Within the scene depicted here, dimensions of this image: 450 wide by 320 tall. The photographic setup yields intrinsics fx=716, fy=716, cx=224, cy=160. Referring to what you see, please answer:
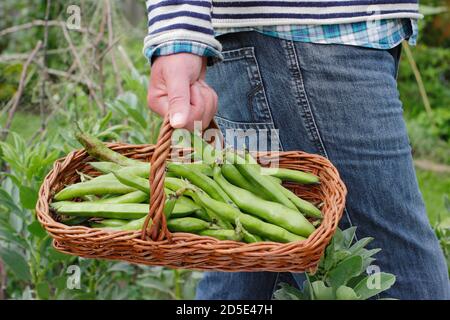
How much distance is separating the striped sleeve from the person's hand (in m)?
0.04

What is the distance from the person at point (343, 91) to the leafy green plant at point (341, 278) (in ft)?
0.70

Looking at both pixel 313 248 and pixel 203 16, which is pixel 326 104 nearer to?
pixel 203 16

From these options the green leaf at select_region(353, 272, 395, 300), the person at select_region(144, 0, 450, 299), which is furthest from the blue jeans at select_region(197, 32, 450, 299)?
the green leaf at select_region(353, 272, 395, 300)

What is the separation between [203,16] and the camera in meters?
1.48

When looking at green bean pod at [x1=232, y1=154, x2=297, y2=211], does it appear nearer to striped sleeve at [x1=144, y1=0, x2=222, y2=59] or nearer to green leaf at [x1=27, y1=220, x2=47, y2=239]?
striped sleeve at [x1=144, y1=0, x2=222, y2=59]

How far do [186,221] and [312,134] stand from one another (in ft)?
1.47

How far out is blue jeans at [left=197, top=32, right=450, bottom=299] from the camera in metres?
1.61

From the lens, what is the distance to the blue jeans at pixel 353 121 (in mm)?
1608

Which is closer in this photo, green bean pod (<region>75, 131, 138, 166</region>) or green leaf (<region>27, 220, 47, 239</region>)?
green bean pod (<region>75, 131, 138, 166</region>)

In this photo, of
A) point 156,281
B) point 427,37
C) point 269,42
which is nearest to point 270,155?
point 269,42

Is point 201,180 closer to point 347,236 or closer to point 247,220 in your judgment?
point 247,220

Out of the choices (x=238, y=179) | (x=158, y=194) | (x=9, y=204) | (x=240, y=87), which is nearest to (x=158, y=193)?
(x=158, y=194)

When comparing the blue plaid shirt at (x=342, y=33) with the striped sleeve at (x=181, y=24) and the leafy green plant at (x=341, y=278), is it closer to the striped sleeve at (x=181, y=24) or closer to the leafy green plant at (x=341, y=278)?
the striped sleeve at (x=181, y=24)

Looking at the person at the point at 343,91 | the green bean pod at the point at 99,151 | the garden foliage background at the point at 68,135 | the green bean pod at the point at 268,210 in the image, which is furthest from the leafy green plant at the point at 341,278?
the garden foliage background at the point at 68,135
